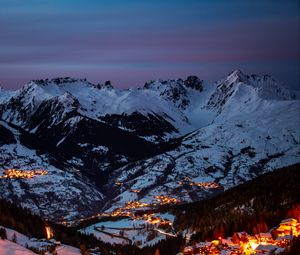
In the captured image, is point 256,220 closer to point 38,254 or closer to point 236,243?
point 236,243

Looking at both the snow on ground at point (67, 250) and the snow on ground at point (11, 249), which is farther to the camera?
the snow on ground at point (67, 250)

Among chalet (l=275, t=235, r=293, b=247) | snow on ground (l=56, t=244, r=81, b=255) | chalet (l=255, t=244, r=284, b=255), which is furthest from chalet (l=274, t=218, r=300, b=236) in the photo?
snow on ground (l=56, t=244, r=81, b=255)

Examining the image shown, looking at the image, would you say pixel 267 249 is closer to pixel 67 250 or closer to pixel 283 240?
pixel 283 240

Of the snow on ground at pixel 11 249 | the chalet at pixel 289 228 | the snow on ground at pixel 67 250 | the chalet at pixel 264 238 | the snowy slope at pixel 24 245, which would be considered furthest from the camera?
the snow on ground at pixel 67 250

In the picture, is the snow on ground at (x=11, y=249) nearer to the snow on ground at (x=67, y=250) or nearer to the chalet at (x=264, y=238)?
the snow on ground at (x=67, y=250)

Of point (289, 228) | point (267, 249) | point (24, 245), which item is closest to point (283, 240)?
point (267, 249)

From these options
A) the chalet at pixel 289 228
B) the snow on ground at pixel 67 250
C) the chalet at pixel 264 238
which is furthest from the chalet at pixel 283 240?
the snow on ground at pixel 67 250

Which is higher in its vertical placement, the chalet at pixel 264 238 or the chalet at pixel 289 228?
the chalet at pixel 289 228

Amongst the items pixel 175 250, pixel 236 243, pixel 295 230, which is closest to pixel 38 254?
pixel 236 243

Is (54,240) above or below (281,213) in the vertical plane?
below

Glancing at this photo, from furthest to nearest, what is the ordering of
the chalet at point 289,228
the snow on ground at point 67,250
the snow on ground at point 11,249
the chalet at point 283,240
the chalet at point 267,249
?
the snow on ground at point 67,250 < the chalet at point 289,228 < the chalet at point 283,240 < the chalet at point 267,249 < the snow on ground at point 11,249

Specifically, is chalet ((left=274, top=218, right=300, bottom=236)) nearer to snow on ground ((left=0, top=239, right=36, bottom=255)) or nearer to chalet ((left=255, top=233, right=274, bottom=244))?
chalet ((left=255, top=233, right=274, bottom=244))
